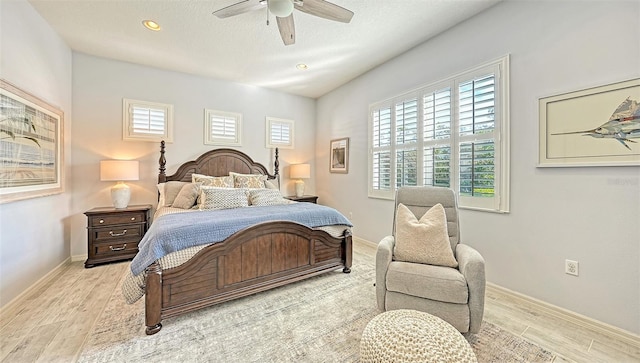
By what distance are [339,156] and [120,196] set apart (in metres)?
3.55

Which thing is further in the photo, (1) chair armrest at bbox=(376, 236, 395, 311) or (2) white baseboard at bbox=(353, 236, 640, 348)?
(1) chair armrest at bbox=(376, 236, 395, 311)

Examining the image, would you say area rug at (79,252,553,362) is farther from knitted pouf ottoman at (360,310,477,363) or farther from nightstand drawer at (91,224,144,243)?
nightstand drawer at (91,224,144,243)

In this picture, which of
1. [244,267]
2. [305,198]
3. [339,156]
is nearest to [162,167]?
[305,198]

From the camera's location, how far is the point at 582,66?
1.98 meters

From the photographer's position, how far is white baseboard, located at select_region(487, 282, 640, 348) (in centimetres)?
178

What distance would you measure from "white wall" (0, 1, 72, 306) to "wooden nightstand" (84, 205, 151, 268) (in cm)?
35

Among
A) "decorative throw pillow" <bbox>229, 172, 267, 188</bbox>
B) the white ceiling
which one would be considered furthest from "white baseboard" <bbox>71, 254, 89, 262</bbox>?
the white ceiling

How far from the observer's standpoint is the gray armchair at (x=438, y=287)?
1.70m

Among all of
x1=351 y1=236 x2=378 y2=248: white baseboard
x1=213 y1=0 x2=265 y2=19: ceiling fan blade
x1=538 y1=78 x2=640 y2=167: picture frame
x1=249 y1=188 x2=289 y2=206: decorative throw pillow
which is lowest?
x1=351 y1=236 x2=378 y2=248: white baseboard

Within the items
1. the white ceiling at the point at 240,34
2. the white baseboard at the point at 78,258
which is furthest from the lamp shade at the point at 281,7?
the white baseboard at the point at 78,258

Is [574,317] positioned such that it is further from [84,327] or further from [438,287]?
[84,327]

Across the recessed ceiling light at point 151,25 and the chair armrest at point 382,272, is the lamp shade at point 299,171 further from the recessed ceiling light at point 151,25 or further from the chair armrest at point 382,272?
the chair armrest at point 382,272

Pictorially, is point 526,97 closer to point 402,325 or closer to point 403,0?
point 403,0

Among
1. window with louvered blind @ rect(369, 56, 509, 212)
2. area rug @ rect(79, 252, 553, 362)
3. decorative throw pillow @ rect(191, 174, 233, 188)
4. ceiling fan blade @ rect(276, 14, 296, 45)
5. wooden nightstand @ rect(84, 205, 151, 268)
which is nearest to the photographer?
area rug @ rect(79, 252, 553, 362)
